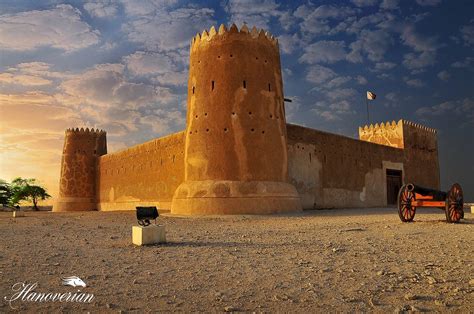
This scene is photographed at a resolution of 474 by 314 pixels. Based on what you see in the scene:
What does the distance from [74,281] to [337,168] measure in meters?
16.9

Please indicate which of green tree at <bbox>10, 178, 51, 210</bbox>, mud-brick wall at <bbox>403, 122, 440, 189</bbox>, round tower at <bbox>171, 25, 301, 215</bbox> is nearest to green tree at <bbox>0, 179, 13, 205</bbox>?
green tree at <bbox>10, 178, 51, 210</bbox>

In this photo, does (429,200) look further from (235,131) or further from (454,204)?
(235,131)

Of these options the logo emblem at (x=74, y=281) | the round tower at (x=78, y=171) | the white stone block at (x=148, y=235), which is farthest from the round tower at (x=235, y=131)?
the round tower at (x=78, y=171)

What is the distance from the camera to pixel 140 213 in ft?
21.6

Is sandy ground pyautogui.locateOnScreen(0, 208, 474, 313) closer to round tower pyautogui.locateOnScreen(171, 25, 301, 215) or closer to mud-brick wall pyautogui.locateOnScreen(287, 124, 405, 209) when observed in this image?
round tower pyautogui.locateOnScreen(171, 25, 301, 215)

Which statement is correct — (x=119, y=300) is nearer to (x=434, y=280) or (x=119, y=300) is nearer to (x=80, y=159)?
(x=434, y=280)

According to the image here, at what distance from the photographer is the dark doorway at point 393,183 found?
23000 mm

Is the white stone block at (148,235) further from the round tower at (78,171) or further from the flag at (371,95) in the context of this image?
the round tower at (78,171)

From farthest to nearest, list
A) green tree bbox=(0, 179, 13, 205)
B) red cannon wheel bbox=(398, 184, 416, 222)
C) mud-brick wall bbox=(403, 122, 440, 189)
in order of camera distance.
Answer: green tree bbox=(0, 179, 13, 205)
mud-brick wall bbox=(403, 122, 440, 189)
red cannon wheel bbox=(398, 184, 416, 222)

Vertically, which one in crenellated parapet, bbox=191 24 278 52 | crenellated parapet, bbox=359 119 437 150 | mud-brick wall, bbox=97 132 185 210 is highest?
crenellated parapet, bbox=191 24 278 52

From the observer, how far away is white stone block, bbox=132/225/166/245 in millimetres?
6102

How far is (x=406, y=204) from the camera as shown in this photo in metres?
9.72

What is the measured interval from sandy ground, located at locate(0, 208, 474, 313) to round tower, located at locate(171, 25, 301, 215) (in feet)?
21.2

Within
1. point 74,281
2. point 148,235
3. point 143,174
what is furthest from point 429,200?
point 143,174
